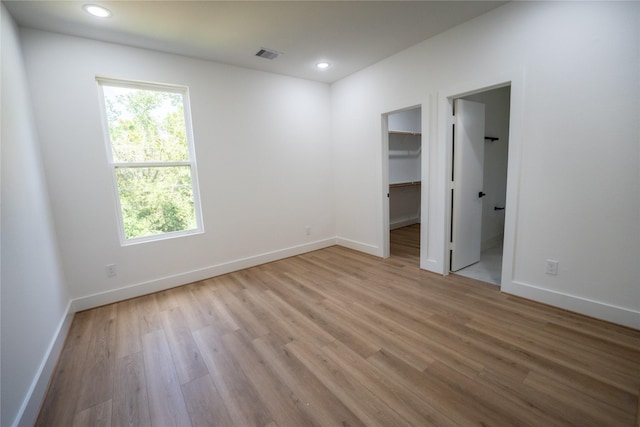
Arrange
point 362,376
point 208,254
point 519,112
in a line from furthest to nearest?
1. point 208,254
2. point 519,112
3. point 362,376

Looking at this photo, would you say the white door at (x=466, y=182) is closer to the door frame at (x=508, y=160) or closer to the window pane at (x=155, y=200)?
the door frame at (x=508, y=160)

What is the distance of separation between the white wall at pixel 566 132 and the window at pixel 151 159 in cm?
302

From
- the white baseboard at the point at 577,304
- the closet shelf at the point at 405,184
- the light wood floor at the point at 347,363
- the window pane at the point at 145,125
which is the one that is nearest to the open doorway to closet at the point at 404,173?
the closet shelf at the point at 405,184

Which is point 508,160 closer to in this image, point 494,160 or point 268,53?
point 494,160

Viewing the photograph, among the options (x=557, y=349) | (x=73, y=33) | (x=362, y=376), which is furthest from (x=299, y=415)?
(x=73, y=33)

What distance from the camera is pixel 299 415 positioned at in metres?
1.45

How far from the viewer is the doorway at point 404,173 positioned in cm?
558

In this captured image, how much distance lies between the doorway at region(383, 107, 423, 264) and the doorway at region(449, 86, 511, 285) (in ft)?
4.72

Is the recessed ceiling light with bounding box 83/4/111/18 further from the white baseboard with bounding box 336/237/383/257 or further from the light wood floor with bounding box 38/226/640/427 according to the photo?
the white baseboard with bounding box 336/237/383/257

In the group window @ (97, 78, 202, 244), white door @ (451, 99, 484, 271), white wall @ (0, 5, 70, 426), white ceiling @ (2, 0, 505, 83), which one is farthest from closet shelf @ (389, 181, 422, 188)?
white wall @ (0, 5, 70, 426)

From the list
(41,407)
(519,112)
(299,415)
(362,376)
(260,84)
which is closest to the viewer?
(299,415)

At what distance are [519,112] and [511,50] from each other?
1.87 feet

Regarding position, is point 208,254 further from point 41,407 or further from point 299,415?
point 299,415

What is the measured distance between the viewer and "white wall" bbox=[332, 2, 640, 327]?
1.95 metres
